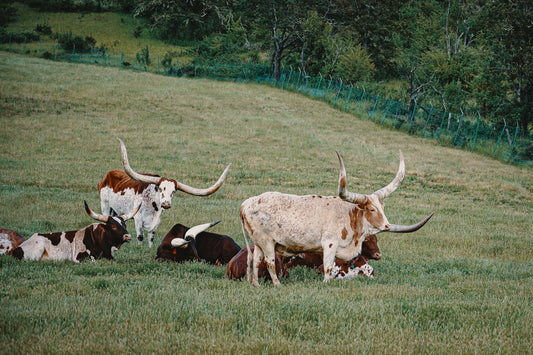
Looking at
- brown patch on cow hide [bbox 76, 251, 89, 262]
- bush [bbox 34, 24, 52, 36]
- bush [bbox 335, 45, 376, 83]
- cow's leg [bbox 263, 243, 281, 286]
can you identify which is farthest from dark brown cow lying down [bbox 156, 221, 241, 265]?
bush [bbox 34, 24, 52, 36]

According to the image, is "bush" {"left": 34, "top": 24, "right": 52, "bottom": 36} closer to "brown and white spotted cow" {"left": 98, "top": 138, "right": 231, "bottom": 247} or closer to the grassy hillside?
the grassy hillside

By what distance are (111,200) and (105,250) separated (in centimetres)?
322

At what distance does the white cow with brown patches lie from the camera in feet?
28.2

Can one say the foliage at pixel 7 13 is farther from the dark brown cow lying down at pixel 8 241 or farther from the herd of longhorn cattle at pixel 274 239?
the herd of longhorn cattle at pixel 274 239

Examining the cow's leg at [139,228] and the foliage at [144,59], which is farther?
the foliage at [144,59]

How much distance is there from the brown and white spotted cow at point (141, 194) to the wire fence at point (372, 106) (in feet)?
86.4

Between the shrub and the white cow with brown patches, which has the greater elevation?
the shrub

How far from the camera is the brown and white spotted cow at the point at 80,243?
964 centimetres

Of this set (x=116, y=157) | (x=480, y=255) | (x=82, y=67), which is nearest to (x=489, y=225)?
(x=480, y=255)

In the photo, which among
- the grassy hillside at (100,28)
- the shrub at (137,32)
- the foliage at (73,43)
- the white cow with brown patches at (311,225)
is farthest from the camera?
the shrub at (137,32)

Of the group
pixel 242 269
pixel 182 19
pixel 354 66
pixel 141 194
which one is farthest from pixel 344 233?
pixel 182 19

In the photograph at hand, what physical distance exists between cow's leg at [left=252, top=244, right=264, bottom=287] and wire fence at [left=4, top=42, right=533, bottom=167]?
27802mm

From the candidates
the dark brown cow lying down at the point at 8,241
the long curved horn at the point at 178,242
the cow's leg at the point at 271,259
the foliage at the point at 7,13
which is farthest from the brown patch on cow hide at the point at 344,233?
the foliage at the point at 7,13

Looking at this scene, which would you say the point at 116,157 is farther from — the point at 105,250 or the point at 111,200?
the point at 105,250
